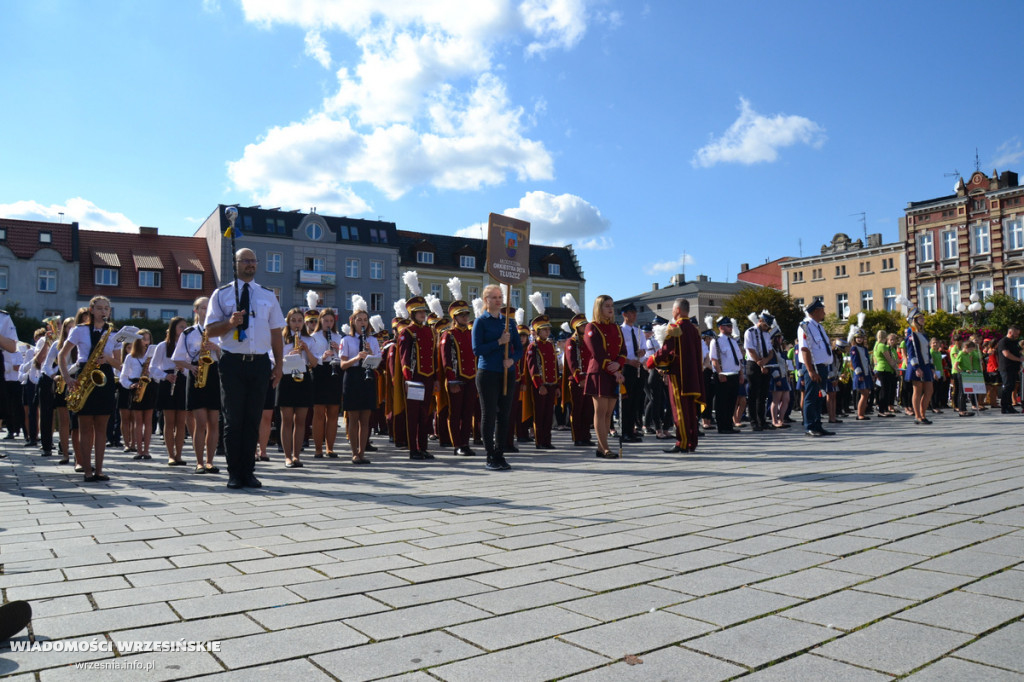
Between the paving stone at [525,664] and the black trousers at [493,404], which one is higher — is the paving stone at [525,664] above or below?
below

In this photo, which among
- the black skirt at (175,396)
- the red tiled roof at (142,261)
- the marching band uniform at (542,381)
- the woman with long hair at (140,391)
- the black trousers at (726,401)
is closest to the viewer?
the black skirt at (175,396)

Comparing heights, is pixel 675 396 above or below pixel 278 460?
above

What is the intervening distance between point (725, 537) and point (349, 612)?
2.36 meters

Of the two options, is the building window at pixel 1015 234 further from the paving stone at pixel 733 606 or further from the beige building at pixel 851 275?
the paving stone at pixel 733 606

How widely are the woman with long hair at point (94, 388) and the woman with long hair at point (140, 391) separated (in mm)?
1820

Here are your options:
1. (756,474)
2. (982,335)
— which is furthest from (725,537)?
(982,335)

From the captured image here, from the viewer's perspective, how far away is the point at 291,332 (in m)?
10.4

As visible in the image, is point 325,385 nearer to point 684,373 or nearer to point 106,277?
point 684,373

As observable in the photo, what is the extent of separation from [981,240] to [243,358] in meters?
60.3

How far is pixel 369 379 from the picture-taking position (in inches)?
393

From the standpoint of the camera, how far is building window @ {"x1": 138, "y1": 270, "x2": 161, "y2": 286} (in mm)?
54028

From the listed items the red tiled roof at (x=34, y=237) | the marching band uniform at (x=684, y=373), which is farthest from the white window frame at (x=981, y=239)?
the red tiled roof at (x=34, y=237)

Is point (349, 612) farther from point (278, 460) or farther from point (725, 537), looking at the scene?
point (278, 460)

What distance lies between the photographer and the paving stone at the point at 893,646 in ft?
→ 8.32
